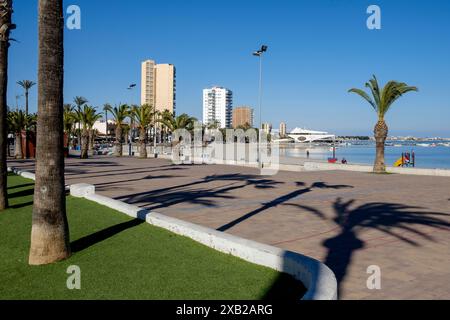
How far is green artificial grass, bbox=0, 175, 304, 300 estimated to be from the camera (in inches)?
193

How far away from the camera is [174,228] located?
317 inches

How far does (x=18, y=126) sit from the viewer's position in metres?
39.8

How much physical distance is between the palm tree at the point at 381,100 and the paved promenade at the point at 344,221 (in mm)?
8331

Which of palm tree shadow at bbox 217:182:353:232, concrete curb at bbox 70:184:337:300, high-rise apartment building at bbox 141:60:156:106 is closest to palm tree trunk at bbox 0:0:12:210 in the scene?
concrete curb at bbox 70:184:337:300

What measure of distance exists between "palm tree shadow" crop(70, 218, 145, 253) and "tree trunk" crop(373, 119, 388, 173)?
1989 cm

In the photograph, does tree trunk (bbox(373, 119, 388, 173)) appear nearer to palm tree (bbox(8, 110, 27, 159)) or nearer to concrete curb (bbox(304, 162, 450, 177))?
concrete curb (bbox(304, 162, 450, 177))

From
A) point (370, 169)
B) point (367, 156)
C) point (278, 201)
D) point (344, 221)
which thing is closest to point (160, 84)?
point (367, 156)

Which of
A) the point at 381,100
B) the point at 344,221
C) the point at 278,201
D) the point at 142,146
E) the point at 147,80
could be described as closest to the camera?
the point at 344,221

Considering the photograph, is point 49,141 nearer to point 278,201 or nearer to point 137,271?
point 137,271

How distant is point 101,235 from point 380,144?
856 inches

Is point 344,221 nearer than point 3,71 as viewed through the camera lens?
Yes
